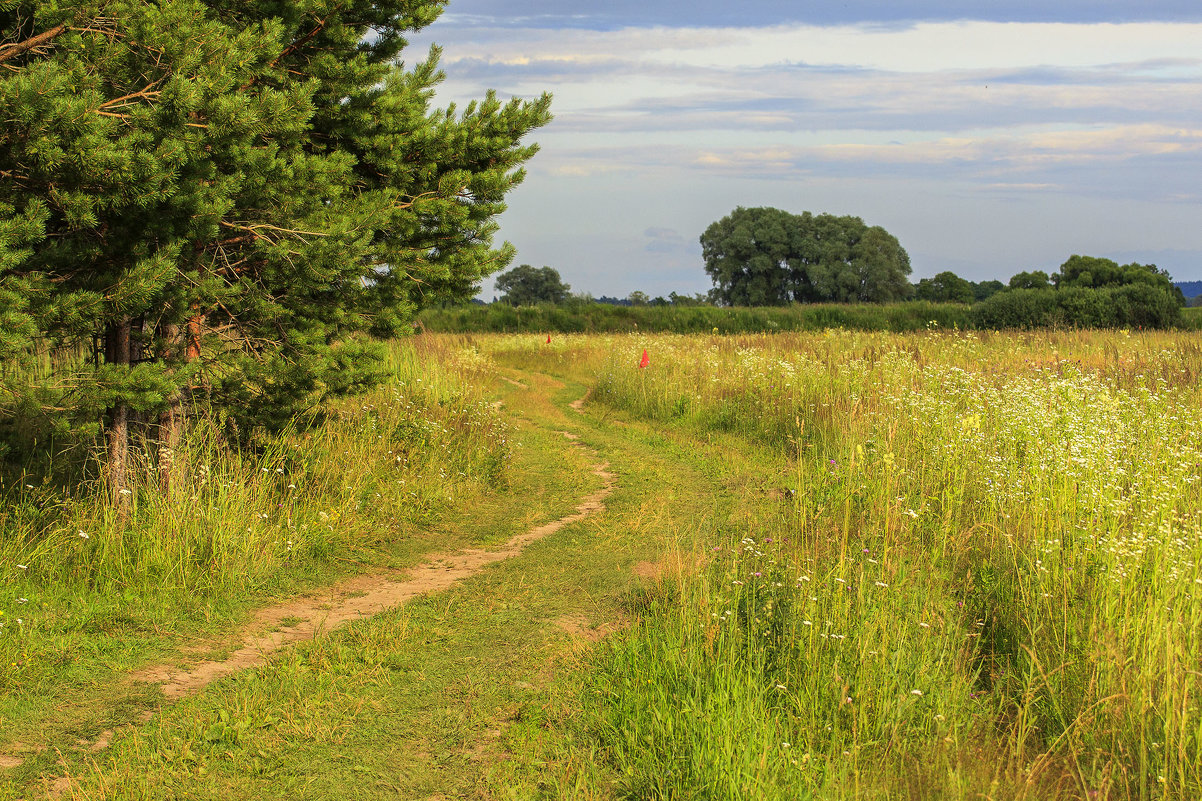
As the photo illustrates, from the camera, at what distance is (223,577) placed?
6352mm

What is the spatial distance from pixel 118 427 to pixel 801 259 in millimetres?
69727

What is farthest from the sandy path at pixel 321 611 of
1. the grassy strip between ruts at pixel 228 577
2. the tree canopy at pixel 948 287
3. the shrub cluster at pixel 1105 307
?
the tree canopy at pixel 948 287

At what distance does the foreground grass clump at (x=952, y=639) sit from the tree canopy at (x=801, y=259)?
209 ft

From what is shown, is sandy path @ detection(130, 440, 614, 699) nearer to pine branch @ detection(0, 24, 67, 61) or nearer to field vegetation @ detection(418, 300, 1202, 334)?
pine branch @ detection(0, 24, 67, 61)

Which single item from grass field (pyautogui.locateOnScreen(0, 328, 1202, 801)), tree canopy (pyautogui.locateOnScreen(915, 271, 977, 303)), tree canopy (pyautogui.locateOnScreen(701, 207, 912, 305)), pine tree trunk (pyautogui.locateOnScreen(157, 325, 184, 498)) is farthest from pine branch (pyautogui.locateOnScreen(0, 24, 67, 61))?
tree canopy (pyautogui.locateOnScreen(915, 271, 977, 303))

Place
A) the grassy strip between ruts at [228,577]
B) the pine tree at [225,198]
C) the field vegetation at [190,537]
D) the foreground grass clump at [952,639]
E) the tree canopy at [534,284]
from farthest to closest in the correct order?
the tree canopy at [534,284], the pine tree at [225,198], the field vegetation at [190,537], the grassy strip between ruts at [228,577], the foreground grass clump at [952,639]

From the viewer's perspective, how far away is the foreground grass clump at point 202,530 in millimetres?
5590

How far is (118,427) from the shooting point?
23.4 feet

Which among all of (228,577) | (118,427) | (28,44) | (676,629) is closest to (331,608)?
(228,577)

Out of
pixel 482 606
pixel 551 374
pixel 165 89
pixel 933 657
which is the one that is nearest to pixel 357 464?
pixel 482 606

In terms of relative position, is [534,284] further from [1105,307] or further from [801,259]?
[1105,307]

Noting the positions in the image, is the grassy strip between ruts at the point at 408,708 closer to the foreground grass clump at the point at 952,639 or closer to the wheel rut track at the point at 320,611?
the wheel rut track at the point at 320,611

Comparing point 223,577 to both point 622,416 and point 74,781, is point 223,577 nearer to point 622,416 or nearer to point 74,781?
point 74,781

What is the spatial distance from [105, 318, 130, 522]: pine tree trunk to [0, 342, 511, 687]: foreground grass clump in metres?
0.15
